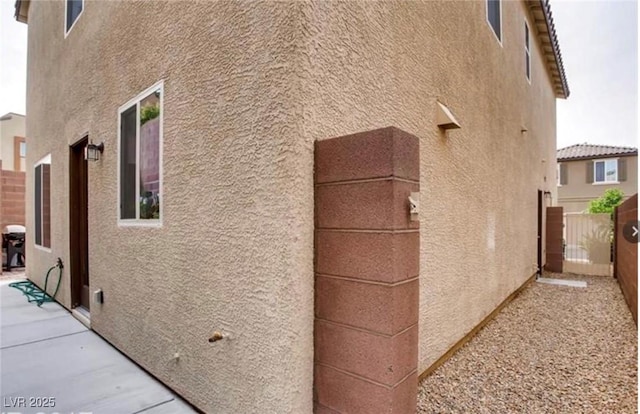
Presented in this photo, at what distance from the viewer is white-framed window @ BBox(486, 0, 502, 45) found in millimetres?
6284

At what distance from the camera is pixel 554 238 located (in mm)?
11336

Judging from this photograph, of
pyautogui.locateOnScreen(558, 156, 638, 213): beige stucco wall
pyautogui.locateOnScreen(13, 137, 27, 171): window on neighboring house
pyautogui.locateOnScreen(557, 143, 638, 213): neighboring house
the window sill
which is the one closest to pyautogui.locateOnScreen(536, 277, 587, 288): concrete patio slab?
the window sill

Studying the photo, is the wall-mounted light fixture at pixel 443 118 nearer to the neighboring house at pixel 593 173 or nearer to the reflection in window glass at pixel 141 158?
the reflection in window glass at pixel 141 158

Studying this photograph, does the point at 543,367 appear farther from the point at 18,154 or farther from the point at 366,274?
the point at 18,154

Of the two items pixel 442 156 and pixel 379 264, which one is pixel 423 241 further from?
pixel 379 264

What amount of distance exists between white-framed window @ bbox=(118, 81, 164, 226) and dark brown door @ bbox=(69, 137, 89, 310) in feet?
7.09

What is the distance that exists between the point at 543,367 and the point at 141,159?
541 centimetres

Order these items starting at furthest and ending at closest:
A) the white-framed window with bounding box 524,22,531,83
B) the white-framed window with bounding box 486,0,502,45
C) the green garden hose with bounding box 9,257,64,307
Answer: the white-framed window with bounding box 524,22,531,83 < the green garden hose with bounding box 9,257,64,307 < the white-framed window with bounding box 486,0,502,45

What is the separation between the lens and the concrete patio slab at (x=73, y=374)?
10.5 feet

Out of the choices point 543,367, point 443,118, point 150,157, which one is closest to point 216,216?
point 150,157

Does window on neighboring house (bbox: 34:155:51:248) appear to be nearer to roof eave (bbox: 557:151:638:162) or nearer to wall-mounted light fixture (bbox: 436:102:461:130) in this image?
wall-mounted light fixture (bbox: 436:102:461:130)

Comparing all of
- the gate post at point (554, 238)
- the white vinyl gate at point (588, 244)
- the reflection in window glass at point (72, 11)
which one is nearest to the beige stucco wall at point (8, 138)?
the reflection in window glass at point (72, 11)

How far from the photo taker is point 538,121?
33.2 ft

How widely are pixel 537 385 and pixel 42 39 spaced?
1113cm
